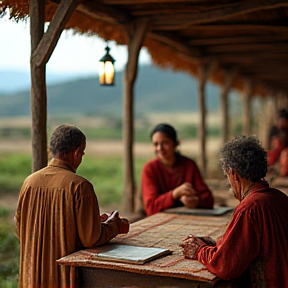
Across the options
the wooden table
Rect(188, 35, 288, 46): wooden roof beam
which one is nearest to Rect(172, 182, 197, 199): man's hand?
the wooden table

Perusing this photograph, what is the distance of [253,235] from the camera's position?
3166 millimetres

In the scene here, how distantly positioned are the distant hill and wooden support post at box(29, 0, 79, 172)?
4306cm

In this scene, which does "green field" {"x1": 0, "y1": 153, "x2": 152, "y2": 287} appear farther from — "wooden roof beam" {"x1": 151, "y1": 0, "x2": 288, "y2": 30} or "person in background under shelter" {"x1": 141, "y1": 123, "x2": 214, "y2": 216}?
"wooden roof beam" {"x1": 151, "y1": 0, "x2": 288, "y2": 30}

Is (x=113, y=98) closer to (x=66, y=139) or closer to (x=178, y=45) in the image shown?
(x=178, y=45)

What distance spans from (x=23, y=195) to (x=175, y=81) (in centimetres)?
6324

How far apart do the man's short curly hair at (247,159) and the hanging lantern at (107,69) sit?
2997 mm

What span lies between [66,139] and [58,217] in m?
0.48

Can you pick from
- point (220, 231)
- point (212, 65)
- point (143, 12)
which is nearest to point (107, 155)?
point (212, 65)

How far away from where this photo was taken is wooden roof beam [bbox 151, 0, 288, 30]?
18.7ft

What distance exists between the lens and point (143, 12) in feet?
21.4

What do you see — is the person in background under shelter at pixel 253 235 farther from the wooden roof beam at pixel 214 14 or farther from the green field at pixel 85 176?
the green field at pixel 85 176

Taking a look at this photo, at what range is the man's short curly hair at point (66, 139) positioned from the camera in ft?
11.8

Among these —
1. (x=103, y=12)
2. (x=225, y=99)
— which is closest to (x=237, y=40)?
(x=103, y=12)

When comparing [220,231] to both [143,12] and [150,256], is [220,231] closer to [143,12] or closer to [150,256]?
[150,256]
